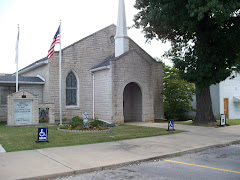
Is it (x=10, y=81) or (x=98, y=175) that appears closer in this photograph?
(x=98, y=175)

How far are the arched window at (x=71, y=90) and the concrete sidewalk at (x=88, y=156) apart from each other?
38.4ft

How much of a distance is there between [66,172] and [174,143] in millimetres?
5984

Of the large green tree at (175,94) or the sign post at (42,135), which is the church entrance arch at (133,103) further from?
the sign post at (42,135)

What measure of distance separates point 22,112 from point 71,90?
5.56 meters

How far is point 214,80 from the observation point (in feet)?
53.4

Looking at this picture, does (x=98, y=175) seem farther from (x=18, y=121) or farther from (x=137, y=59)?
(x=137, y=59)

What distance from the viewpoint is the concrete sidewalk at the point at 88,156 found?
725 cm

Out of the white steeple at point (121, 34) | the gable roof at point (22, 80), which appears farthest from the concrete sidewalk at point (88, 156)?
the gable roof at point (22, 80)

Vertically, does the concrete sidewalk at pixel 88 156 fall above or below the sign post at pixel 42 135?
below

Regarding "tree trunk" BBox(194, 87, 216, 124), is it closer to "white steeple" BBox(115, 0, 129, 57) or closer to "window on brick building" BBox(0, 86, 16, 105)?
"white steeple" BBox(115, 0, 129, 57)

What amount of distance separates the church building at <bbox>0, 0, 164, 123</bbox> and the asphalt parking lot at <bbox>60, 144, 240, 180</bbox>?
11847mm

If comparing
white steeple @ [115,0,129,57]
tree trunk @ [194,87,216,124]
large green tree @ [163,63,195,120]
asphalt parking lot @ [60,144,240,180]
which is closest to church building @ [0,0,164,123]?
white steeple @ [115,0,129,57]

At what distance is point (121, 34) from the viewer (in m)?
22.7

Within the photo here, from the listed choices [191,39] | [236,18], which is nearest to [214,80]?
[236,18]
